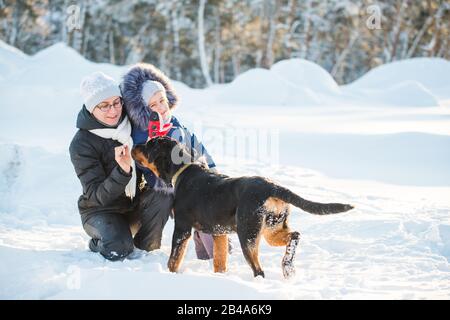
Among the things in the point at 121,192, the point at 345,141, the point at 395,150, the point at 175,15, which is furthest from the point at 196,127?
the point at 175,15

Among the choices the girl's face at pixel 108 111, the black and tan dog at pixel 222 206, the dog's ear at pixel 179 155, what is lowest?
the black and tan dog at pixel 222 206

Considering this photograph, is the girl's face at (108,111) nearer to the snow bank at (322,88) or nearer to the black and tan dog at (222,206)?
the black and tan dog at (222,206)

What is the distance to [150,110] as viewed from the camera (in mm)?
4852

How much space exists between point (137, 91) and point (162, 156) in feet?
2.61

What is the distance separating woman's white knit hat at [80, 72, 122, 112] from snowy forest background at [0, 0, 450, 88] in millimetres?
23717

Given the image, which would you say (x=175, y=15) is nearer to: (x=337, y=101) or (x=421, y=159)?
(x=337, y=101)

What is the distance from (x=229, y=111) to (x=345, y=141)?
517 cm

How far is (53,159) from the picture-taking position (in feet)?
26.9

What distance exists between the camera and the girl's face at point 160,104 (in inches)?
192

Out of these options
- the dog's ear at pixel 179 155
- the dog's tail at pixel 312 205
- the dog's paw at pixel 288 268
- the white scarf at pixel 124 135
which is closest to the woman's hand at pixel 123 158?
the white scarf at pixel 124 135

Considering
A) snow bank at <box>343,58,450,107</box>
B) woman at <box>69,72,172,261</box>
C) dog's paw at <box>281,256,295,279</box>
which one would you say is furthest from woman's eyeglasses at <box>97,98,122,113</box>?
snow bank at <box>343,58,450,107</box>

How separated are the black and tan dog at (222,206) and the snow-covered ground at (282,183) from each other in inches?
10.1

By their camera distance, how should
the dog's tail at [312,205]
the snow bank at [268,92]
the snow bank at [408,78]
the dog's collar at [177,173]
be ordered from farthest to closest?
the snow bank at [408,78] → the snow bank at [268,92] → the dog's collar at [177,173] → the dog's tail at [312,205]

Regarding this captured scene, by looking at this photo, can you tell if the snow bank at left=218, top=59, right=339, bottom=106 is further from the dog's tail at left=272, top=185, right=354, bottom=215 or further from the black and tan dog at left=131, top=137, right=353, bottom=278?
the dog's tail at left=272, top=185, right=354, bottom=215
